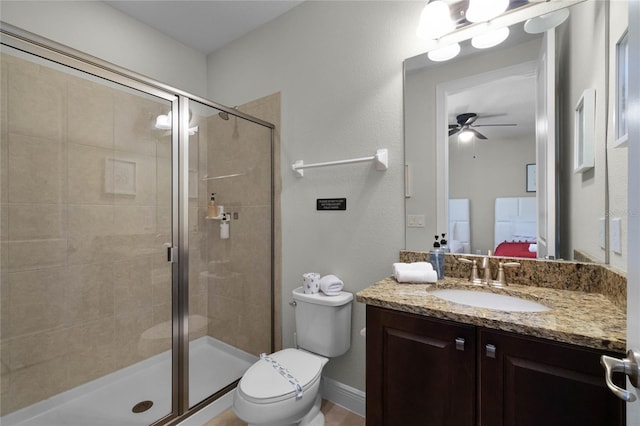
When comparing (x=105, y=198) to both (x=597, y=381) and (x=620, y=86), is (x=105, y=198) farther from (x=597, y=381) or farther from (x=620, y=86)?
(x=620, y=86)

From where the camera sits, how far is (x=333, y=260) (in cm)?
183

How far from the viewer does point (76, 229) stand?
64.5 inches

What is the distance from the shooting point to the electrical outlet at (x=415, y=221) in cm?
153

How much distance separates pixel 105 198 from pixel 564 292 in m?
2.43

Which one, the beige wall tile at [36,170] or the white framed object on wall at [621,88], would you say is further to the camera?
the beige wall tile at [36,170]

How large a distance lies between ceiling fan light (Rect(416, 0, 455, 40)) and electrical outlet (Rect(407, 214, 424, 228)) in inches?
36.0

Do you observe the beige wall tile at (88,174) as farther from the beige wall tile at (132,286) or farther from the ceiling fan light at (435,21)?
the ceiling fan light at (435,21)

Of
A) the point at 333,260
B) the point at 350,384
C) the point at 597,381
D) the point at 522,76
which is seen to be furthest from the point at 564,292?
the point at 350,384

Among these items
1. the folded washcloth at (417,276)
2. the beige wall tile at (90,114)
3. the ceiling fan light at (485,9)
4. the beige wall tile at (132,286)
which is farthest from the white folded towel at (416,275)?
the beige wall tile at (90,114)

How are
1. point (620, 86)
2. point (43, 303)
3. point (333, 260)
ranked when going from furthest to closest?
point (333, 260) → point (43, 303) → point (620, 86)

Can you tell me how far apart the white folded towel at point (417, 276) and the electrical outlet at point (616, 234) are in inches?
24.2

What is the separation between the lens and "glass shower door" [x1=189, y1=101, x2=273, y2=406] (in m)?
1.96

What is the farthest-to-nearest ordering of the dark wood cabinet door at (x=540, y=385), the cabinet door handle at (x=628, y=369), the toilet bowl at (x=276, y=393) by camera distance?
the toilet bowl at (x=276, y=393)
the dark wood cabinet door at (x=540, y=385)
the cabinet door handle at (x=628, y=369)

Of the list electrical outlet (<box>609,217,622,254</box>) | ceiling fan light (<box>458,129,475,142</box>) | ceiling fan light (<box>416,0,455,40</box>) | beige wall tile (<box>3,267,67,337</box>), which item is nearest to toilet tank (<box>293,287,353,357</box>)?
ceiling fan light (<box>458,129,475,142</box>)
